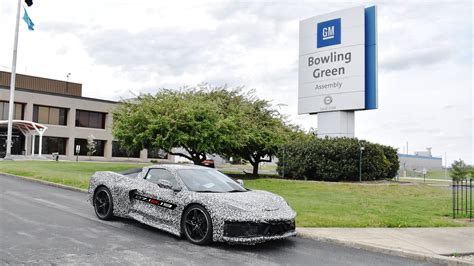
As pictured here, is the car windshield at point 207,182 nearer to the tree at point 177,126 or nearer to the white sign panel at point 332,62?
the tree at point 177,126

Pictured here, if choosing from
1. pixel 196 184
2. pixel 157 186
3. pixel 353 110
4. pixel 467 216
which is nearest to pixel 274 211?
pixel 196 184

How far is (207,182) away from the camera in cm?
830

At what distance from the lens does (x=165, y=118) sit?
2283 cm

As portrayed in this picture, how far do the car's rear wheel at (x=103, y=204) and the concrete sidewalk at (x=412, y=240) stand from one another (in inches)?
151

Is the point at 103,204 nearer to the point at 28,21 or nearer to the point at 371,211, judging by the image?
the point at 371,211

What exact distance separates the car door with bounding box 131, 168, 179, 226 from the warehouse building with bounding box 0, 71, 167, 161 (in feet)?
143

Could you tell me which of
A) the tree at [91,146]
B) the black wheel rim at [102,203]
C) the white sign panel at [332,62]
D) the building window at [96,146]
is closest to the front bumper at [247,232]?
the black wheel rim at [102,203]

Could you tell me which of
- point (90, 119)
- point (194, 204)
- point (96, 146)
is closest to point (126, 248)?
point (194, 204)

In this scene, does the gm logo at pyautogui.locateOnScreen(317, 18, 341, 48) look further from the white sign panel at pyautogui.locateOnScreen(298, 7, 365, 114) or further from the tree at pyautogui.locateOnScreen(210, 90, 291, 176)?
the tree at pyautogui.locateOnScreen(210, 90, 291, 176)

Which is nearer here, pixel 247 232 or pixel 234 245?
pixel 247 232

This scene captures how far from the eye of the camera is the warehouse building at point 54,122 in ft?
175

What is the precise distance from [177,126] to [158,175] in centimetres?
1438

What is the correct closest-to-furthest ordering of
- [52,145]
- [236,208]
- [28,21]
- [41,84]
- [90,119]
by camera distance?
[236,208] → [28,21] → [52,145] → [90,119] → [41,84]

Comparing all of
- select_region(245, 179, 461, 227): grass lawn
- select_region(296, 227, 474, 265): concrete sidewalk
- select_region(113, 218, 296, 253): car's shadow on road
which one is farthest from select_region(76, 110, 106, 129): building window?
select_region(296, 227, 474, 265): concrete sidewalk
